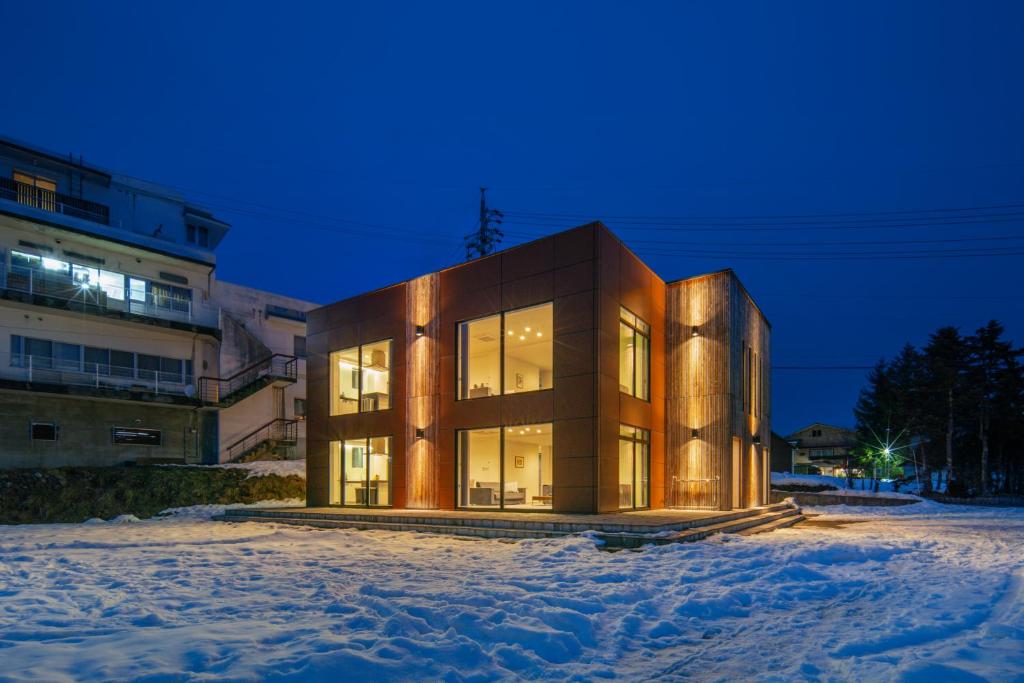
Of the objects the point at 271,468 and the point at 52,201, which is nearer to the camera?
the point at 52,201

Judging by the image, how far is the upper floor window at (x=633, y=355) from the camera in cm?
1455

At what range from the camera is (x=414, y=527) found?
13086mm

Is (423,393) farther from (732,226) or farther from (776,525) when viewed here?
(732,226)

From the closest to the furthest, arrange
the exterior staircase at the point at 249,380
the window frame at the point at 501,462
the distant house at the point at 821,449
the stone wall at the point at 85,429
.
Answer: the window frame at the point at 501,462 < the stone wall at the point at 85,429 < the exterior staircase at the point at 249,380 < the distant house at the point at 821,449

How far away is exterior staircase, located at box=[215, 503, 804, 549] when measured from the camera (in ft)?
33.0

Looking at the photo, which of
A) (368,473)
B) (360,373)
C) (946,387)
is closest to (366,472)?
(368,473)

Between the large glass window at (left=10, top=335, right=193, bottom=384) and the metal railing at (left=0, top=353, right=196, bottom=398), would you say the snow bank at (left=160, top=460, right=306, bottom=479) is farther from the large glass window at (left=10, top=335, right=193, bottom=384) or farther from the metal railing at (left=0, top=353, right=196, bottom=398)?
the large glass window at (left=10, top=335, right=193, bottom=384)

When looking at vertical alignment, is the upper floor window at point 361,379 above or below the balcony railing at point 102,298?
below

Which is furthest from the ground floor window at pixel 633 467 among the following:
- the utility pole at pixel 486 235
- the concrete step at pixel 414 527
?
the utility pole at pixel 486 235

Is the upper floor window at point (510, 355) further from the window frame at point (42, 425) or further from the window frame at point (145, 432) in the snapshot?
the window frame at point (42, 425)

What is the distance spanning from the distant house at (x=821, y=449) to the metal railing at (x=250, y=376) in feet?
145

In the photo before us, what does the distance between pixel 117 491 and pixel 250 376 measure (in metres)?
8.08

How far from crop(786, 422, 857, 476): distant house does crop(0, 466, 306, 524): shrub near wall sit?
47171 millimetres

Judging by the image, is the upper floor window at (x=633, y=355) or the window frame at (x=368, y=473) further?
the window frame at (x=368, y=473)
